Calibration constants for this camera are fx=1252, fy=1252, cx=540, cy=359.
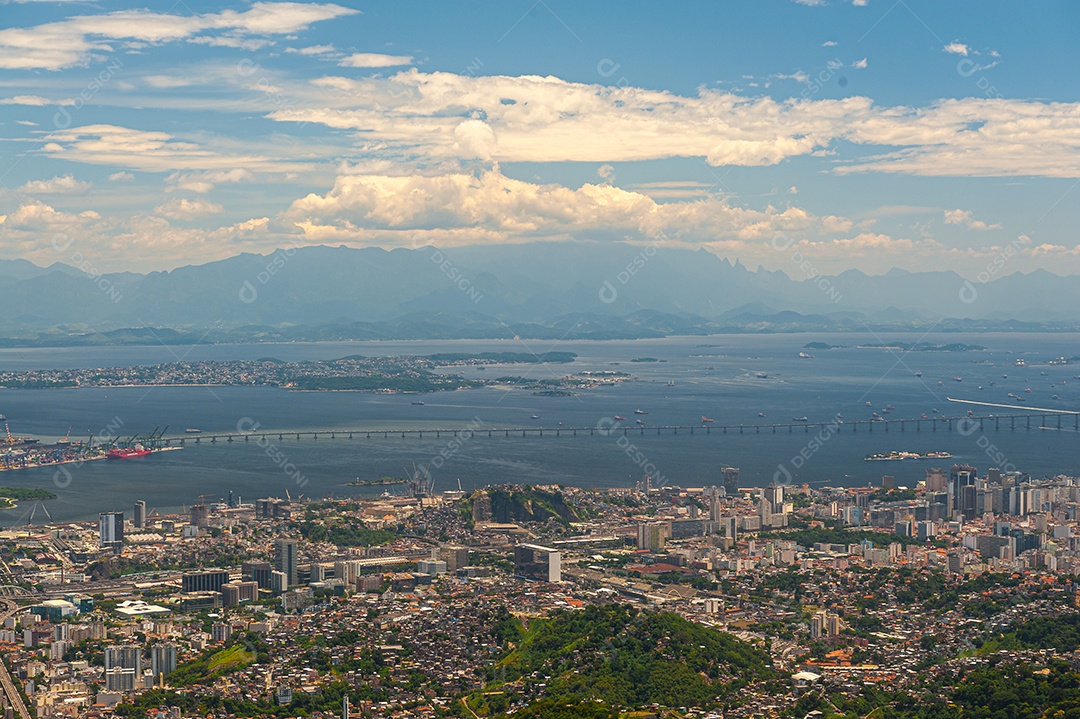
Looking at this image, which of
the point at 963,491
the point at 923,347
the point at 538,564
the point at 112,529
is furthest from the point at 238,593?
the point at 923,347

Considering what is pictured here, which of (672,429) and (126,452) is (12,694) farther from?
(672,429)

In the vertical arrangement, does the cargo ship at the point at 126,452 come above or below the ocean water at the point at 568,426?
below

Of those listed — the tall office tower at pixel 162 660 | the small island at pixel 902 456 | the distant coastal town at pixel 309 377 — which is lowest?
the tall office tower at pixel 162 660

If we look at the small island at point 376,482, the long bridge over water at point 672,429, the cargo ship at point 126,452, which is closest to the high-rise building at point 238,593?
the small island at point 376,482

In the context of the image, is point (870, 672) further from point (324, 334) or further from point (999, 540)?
point (324, 334)

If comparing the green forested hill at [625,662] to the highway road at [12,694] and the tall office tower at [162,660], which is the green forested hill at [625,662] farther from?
the highway road at [12,694]

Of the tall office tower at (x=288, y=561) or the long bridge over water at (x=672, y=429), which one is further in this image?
the long bridge over water at (x=672, y=429)

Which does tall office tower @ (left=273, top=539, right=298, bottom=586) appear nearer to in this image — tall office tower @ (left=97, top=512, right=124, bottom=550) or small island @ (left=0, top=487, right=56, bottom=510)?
tall office tower @ (left=97, top=512, right=124, bottom=550)
